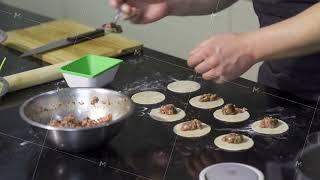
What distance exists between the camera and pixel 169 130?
40.8 inches

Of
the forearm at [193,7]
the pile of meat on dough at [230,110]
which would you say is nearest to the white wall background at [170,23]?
the forearm at [193,7]

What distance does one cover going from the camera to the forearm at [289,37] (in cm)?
94

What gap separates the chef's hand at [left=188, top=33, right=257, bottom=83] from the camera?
977 mm

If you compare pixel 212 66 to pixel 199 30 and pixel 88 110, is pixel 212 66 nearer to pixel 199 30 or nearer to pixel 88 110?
pixel 88 110

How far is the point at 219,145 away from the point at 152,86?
0.95 feet

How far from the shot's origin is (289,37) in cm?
95

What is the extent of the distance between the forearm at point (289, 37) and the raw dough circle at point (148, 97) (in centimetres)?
26

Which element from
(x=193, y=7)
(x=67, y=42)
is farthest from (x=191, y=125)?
(x=67, y=42)

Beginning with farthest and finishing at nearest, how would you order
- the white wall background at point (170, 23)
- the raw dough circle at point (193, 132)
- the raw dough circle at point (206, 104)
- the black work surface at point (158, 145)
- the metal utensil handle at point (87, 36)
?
the white wall background at point (170, 23) < the metal utensil handle at point (87, 36) < the raw dough circle at point (206, 104) < the raw dough circle at point (193, 132) < the black work surface at point (158, 145)

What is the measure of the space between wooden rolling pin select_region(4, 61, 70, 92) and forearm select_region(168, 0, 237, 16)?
28 cm

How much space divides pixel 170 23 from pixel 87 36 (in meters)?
0.68

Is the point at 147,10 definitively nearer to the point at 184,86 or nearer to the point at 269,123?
the point at 184,86

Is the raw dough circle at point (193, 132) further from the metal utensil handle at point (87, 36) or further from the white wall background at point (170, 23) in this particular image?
the white wall background at point (170, 23)

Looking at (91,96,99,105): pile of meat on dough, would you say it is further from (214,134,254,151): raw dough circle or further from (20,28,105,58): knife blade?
(20,28,105,58): knife blade
